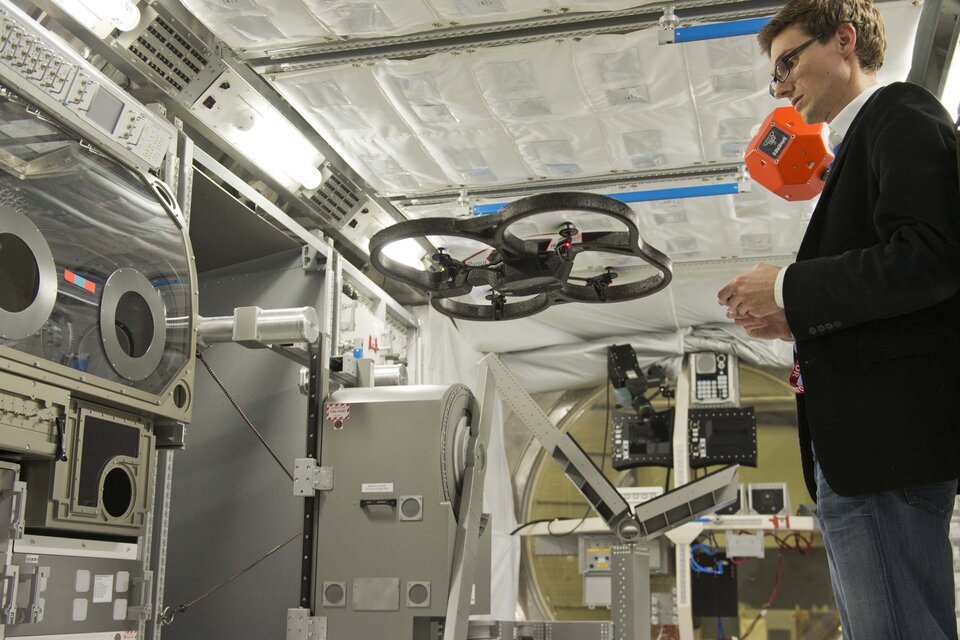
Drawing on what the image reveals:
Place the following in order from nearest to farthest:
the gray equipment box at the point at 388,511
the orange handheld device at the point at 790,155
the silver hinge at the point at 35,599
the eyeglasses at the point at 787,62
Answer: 1. the eyeglasses at the point at 787,62
2. the orange handheld device at the point at 790,155
3. the silver hinge at the point at 35,599
4. the gray equipment box at the point at 388,511

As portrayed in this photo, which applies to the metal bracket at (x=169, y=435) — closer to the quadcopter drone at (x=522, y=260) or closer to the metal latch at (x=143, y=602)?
the metal latch at (x=143, y=602)

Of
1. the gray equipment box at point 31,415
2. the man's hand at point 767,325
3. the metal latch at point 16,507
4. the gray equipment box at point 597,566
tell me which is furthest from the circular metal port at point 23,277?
the gray equipment box at point 597,566

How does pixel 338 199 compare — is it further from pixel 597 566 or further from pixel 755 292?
pixel 755 292

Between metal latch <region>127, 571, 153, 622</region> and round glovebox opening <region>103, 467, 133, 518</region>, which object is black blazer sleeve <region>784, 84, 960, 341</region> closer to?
round glovebox opening <region>103, 467, 133, 518</region>

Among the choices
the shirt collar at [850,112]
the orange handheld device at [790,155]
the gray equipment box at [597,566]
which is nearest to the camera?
the shirt collar at [850,112]

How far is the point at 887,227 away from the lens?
127 centimetres

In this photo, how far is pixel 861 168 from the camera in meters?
1.38

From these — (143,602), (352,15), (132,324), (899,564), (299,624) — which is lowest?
(299,624)

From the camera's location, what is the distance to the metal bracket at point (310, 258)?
4500 millimetres

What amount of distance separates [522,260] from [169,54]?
1.64m

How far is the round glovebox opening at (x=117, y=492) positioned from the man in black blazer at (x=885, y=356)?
185 centimetres

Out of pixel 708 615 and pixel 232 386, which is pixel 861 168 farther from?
pixel 708 615

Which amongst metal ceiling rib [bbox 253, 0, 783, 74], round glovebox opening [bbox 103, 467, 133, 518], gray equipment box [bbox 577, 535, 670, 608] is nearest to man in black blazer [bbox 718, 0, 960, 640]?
round glovebox opening [bbox 103, 467, 133, 518]

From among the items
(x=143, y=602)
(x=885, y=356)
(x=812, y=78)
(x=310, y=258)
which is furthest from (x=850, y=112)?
(x=310, y=258)
